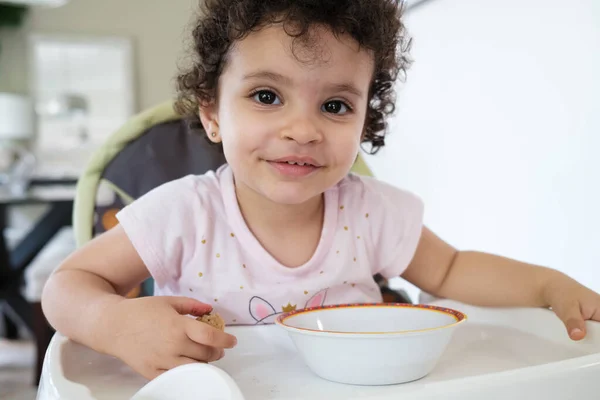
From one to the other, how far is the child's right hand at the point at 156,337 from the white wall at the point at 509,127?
Result: 2.52 ft

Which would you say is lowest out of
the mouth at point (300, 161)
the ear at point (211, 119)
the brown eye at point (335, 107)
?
the mouth at point (300, 161)

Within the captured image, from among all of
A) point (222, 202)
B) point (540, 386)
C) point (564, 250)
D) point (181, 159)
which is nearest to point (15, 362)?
point (181, 159)

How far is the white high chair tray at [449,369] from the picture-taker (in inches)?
14.7

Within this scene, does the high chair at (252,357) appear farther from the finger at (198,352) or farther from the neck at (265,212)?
the neck at (265,212)

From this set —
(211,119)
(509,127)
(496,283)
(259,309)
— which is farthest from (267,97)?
(509,127)

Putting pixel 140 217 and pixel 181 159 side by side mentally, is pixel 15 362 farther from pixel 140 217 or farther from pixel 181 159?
pixel 140 217

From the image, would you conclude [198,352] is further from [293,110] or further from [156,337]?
[293,110]

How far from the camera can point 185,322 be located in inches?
20.6

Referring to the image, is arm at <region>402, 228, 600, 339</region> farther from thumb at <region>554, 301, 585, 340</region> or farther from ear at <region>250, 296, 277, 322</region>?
ear at <region>250, 296, 277, 322</region>

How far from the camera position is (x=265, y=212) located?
2.75 ft

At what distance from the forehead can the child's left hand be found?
1.13 feet

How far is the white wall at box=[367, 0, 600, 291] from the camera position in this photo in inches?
40.9

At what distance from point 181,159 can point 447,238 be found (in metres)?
0.77

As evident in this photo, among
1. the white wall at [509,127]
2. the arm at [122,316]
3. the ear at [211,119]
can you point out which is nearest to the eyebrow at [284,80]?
the ear at [211,119]
